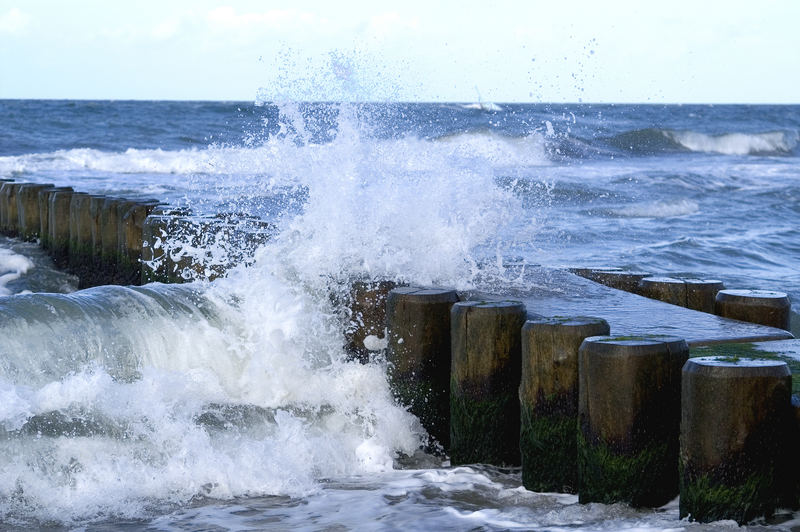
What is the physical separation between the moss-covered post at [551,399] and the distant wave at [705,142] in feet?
88.9

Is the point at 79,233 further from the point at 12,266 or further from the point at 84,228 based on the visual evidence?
the point at 12,266

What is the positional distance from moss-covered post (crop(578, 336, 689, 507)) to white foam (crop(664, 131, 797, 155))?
3111 centimetres

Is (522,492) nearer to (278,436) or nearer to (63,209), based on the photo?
(278,436)

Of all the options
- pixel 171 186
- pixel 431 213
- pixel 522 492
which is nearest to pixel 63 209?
pixel 431 213

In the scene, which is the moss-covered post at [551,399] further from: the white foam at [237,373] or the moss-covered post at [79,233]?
the moss-covered post at [79,233]

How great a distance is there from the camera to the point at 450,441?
422 centimetres

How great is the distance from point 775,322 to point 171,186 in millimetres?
13626

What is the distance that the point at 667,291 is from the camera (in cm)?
533

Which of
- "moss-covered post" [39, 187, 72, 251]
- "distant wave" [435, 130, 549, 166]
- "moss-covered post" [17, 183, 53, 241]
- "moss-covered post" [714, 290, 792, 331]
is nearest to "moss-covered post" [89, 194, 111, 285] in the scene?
"moss-covered post" [39, 187, 72, 251]

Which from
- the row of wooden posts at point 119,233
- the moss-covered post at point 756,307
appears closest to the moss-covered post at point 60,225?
the row of wooden posts at point 119,233

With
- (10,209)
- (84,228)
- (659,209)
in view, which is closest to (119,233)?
(84,228)

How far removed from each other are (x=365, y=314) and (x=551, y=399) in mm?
1373

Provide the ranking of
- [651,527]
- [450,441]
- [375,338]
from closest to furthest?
[651,527] → [450,441] → [375,338]

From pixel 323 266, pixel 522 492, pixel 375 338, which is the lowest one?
pixel 522 492
